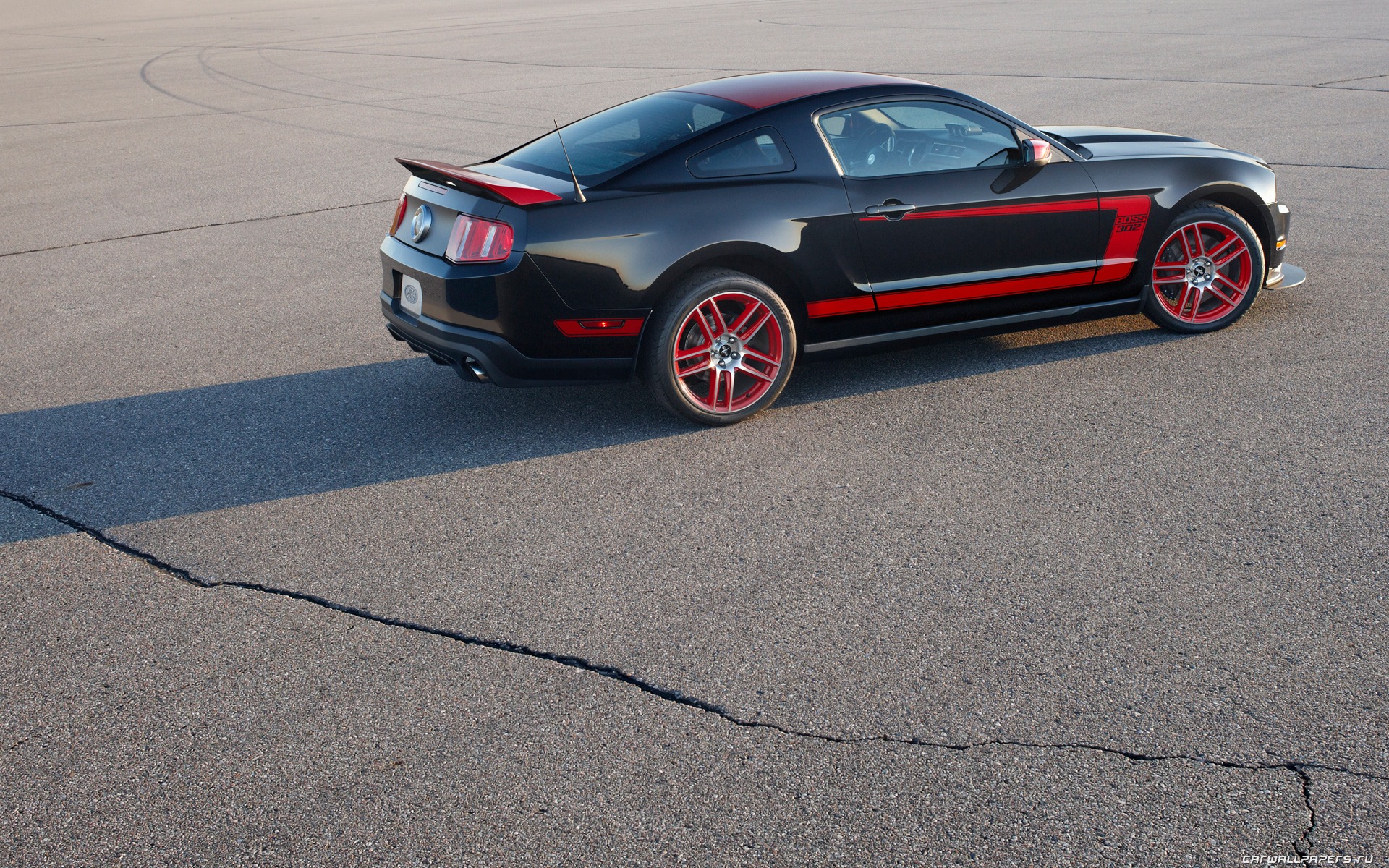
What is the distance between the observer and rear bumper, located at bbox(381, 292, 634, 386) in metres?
5.01

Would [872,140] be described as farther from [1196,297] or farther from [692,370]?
[1196,297]

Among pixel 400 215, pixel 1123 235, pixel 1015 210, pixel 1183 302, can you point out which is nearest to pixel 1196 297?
pixel 1183 302

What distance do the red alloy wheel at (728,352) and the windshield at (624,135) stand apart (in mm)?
785

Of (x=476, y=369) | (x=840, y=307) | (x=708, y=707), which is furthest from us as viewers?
(x=840, y=307)

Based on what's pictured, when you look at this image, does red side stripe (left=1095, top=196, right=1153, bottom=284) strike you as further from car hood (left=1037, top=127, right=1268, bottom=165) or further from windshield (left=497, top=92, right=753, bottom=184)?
windshield (left=497, top=92, right=753, bottom=184)

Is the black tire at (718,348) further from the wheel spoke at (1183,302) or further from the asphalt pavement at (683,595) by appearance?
the wheel spoke at (1183,302)

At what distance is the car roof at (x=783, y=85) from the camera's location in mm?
5531

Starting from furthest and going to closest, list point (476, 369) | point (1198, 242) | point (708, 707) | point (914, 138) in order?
1. point (1198, 242)
2. point (914, 138)
3. point (476, 369)
4. point (708, 707)

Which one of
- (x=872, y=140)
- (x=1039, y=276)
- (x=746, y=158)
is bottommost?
(x=1039, y=276)

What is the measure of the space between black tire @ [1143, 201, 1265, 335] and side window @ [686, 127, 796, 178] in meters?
2.23

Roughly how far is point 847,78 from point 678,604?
3146 millimetres

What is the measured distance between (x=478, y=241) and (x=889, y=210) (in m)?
1.95

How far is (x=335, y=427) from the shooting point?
549cm

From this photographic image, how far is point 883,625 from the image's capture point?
3.73 m
